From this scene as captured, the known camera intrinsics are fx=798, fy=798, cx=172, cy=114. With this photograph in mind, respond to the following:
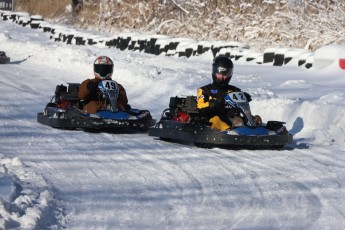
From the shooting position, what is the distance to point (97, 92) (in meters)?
10.8

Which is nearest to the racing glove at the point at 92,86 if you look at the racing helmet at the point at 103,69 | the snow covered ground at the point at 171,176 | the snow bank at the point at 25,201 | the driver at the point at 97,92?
the driver at the point at 97,92

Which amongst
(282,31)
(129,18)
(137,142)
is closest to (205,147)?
(137,142)

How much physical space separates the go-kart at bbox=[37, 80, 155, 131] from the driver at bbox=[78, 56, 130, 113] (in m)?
0.09

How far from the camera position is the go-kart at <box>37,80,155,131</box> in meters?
10.3

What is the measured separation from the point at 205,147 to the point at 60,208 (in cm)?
385

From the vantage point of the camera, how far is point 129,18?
109ft

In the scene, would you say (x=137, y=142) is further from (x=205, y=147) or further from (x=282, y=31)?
(x=282, y=31)

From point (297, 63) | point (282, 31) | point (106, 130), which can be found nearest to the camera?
point (106, 130)

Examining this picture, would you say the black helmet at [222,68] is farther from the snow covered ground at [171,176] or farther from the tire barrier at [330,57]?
the tire barrier at [330,57]

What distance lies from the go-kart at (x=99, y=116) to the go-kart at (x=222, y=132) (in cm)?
54

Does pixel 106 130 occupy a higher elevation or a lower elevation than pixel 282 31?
lower

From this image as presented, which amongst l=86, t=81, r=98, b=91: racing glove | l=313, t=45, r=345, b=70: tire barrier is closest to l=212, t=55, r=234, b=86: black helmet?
l=86, t=81, r=98, b=91: racing glove

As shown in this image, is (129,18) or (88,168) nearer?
(88,168)

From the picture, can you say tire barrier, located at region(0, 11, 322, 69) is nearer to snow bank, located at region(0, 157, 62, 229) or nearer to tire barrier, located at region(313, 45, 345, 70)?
tire barrier, located at region(313, 45, 345, 70)
